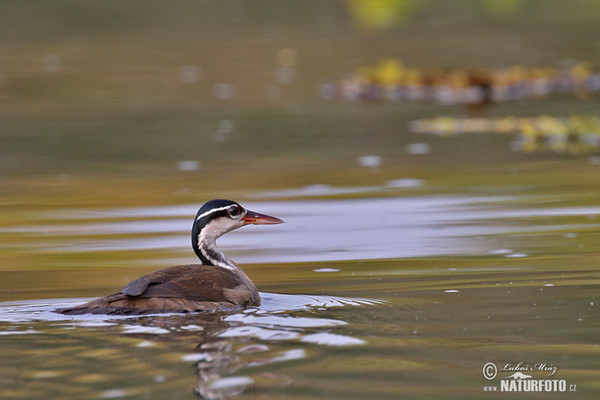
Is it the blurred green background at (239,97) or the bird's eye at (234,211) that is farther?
the blurred green background at (239,97)

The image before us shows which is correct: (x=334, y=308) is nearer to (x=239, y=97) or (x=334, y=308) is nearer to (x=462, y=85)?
(x=239, y=97)

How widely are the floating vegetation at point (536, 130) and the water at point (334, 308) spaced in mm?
4256

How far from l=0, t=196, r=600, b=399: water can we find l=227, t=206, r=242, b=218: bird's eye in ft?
1.84

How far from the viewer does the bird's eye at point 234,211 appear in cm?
924

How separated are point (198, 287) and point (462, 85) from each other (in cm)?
1636

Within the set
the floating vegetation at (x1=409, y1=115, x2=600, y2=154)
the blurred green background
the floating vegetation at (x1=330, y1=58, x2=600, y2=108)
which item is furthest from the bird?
the floating vegetation at (x1=330, y1=58, x2=600, y2=108)

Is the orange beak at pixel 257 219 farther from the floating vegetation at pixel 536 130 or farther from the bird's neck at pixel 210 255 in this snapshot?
the floating vegetation at pixel 536 130

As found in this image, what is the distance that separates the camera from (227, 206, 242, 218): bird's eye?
30.3 feet

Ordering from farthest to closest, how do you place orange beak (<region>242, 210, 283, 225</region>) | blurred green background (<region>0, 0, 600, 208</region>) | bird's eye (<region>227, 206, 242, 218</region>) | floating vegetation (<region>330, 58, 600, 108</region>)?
floating vegetation (<region>330, 58, 600, 108</region>) → blurred green background (<region>0, 0, 600, 208</region>) → orange beak (<region>242, 210, 283, 225</region>) → bird's eye (<region>227, 206, 242, 218</region>)

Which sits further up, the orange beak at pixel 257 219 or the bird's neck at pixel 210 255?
the orange beak at pixel 257 219

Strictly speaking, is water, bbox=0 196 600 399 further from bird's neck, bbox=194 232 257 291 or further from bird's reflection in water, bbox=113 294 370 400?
bird's neck, bbox=194 232 257 291

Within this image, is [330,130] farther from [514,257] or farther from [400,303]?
[400,303]

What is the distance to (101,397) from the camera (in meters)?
6.06

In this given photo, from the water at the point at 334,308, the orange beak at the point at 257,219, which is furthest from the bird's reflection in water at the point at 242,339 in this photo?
the orange beak at the point at 257,219
